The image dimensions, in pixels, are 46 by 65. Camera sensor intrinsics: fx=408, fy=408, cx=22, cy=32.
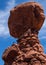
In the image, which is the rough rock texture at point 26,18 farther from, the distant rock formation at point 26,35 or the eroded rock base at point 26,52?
the eroded rock base at point 26,52

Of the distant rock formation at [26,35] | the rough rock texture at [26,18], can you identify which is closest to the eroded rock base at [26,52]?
the distant rock formation at [26,35]

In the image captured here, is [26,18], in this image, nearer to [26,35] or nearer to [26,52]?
[26,35]

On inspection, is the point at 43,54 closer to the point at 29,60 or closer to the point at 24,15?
the point at 29,60

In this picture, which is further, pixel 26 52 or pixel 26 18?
pixel 26 18

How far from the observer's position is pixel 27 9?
33.3m

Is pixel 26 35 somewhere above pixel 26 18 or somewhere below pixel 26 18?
below

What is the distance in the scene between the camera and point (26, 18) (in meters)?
33.4

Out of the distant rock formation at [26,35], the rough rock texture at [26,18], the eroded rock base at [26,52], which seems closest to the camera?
the eroded rock base at [26,52]

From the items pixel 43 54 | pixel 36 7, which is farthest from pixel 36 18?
pixel 43 54

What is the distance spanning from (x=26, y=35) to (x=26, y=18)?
161 centimetres

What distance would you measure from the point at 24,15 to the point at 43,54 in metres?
4.16

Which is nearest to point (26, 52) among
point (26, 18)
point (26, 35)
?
point (26, 35)

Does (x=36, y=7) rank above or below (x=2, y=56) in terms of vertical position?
above

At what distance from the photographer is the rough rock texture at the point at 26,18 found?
1312 inches
